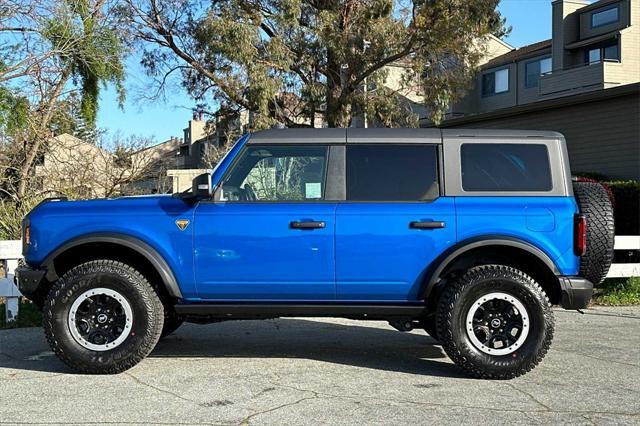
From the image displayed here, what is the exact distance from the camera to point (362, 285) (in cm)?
590

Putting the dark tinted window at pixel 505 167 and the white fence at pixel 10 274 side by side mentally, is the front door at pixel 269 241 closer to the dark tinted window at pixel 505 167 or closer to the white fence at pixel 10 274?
the dark tinted window at pixel 505 167

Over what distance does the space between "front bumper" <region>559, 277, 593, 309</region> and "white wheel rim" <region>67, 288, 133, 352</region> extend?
11.7 feet

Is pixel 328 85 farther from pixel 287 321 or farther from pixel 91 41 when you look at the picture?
pixel 287 321

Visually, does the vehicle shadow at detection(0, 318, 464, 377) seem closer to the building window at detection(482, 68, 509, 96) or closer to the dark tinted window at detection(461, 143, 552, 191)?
the dark tinted window at detection(461, 143, 552, 191)

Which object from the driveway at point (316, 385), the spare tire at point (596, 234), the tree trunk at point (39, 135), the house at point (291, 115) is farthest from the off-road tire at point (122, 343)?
the house at point (291, 115)

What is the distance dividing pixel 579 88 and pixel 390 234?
25.5 meters

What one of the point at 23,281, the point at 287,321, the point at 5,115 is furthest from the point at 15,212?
the point at 23,281

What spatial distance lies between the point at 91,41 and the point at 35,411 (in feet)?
35.0

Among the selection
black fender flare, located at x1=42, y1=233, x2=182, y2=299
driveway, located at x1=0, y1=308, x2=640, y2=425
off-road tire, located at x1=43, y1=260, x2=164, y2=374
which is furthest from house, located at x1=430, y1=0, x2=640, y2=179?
off-road tire, located at x1=43, y1=260, x2=164, y2=374

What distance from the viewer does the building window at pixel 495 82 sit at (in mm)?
34531

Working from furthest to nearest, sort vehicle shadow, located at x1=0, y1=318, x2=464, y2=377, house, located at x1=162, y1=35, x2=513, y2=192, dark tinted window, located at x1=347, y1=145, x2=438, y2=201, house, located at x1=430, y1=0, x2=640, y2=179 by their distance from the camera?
house, located at x1=162, y1=35, x2=513, y2=192 → house, located at x1=430, y1=0, x2=640, y2=179 → vehicle shadow, located at x1=0, y1=318, x2=464, y2=377 → dark tinted window, located at x1=347, y1=145, x2=438, y2=201

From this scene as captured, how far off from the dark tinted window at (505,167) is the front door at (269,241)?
122 cm

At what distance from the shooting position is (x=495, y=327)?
587cm

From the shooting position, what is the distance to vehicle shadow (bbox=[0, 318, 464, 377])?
6.42 m
